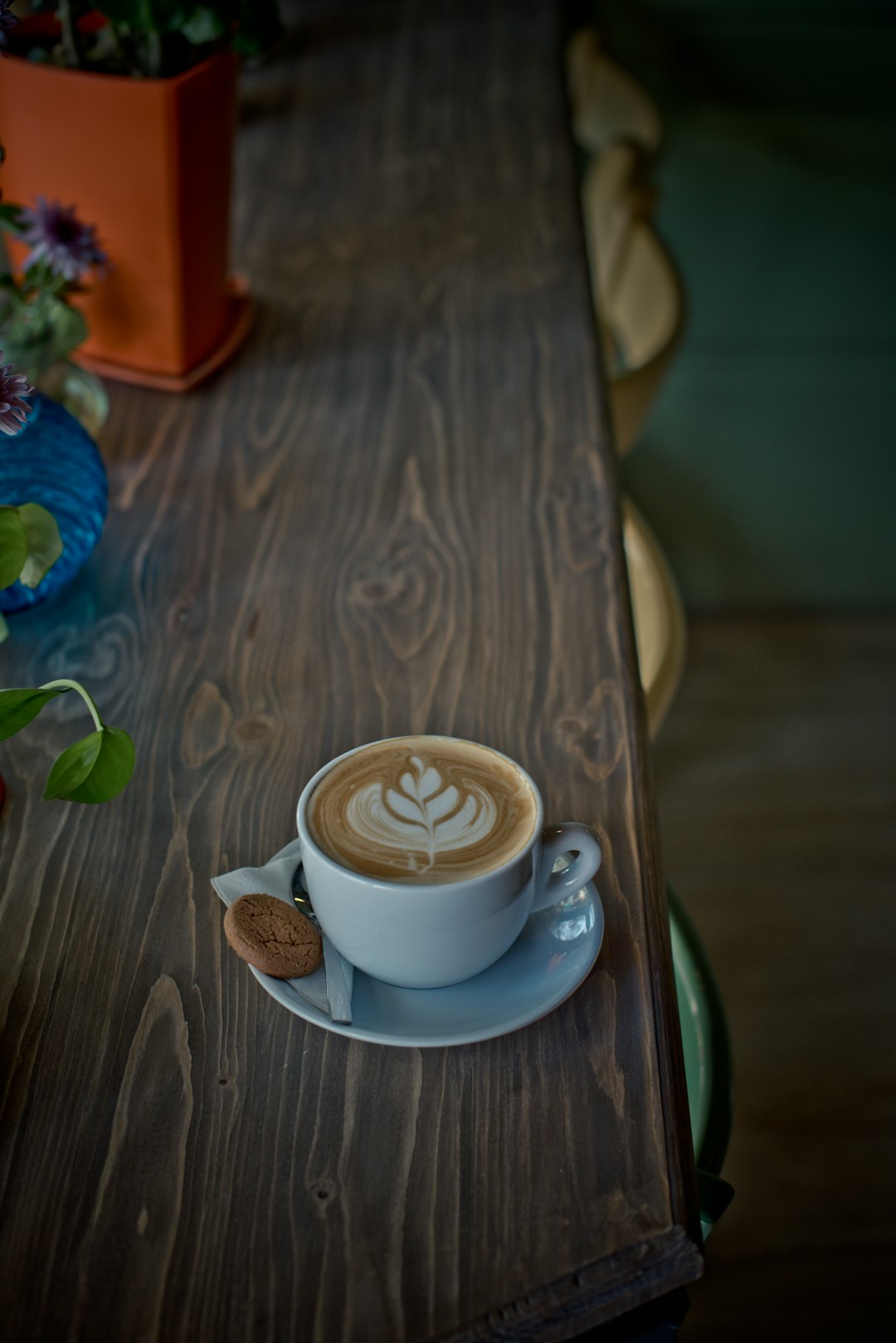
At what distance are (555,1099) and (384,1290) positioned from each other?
4.2 inches

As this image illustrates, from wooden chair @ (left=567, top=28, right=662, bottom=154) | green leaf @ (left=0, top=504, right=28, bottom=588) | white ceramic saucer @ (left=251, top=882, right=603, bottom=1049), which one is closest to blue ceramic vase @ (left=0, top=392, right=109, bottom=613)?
green leaf @ (left=0, top=504, right=28, bottom=588)

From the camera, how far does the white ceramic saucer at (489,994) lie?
481mm

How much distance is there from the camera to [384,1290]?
1.35ft

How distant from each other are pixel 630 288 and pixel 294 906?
112 centimetres

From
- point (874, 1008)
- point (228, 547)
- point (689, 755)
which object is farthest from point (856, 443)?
point (228, 547)

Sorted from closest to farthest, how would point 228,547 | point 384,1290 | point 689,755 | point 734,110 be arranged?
point 384,1290, point 228,547, point 689,755, point 734,110

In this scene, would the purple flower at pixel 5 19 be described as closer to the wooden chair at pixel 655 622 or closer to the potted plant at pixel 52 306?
the potted plant at pixel 52 306

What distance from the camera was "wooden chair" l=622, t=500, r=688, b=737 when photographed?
0.94 meters

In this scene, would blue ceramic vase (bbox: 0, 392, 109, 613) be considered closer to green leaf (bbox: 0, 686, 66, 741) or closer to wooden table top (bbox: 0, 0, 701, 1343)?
wooden table top (bbox: 0, 0, 701, 1343)

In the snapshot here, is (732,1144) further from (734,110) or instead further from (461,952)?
(734,110)

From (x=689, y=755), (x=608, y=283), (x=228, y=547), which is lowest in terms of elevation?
(x=689, y=755)

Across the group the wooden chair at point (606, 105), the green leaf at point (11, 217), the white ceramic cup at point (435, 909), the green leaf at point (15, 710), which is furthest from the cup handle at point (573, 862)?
the wooden chair at point (606, 105)

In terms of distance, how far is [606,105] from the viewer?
187cm

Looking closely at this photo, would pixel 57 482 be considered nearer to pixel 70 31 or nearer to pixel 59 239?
pixel 59 239
